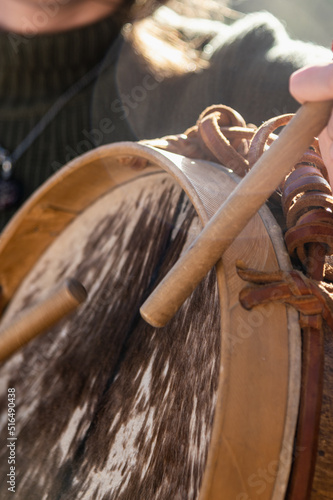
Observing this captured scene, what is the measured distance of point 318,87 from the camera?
0.31 m

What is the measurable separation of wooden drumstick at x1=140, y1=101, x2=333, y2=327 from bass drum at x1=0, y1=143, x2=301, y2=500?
25 millimetres

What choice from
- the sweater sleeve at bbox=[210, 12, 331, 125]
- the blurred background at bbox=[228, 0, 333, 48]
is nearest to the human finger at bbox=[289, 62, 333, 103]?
the sweater sleeve at bbox=[210, 12, 331, 125]

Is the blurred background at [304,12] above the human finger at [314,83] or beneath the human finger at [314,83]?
above

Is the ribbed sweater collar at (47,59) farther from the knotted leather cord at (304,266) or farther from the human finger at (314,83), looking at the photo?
the human finger at (314,83)

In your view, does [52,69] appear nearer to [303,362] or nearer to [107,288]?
[107,288]

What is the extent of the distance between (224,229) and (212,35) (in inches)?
44.8

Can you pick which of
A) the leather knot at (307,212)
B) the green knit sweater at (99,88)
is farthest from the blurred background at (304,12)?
the leather knot at (307,212)

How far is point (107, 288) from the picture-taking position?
2.08ft

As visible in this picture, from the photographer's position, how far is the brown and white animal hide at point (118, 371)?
40cm

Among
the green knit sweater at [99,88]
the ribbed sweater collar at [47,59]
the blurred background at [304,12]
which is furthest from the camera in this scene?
the blurred background at [304,12]

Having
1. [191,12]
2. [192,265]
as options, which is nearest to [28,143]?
[191,12]

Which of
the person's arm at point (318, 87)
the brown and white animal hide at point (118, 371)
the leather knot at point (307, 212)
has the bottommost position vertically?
the brown and white animal hide at point (118, 371)

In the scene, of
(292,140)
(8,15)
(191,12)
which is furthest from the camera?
(191,12)

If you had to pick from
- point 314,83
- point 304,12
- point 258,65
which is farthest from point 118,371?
point 304,12
